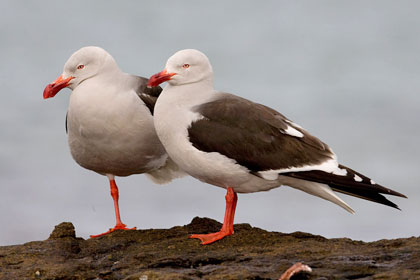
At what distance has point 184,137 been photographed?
8164mm

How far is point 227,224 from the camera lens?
8711mm

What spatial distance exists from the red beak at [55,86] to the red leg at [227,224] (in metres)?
3.14

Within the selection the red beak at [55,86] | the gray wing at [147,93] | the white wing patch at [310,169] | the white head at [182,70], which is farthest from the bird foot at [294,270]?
the red beak at [55,86]

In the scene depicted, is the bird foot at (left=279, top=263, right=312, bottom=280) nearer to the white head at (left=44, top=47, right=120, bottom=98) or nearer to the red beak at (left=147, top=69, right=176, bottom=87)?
the red beak at (left=147, top=69, right=176, bottom=87)

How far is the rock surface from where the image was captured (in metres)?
6.82

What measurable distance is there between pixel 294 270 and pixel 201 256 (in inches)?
63.5

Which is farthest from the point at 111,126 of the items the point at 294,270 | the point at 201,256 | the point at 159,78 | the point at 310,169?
the point at 294,270

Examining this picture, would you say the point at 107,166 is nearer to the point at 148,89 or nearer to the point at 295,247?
the point at 148,89

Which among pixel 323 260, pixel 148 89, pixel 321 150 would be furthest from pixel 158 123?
pixel 323 260

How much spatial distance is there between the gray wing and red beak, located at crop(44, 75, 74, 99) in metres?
1.06

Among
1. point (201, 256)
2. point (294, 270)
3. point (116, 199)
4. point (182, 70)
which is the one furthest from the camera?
point (116, 199)

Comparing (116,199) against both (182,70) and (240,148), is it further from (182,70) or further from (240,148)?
(240,148)

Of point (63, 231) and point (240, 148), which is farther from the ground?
point (240, 148)

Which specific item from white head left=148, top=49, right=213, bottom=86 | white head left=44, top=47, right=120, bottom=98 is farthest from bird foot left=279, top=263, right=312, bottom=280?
white head left=44, top=47, right=120, bottom=98
